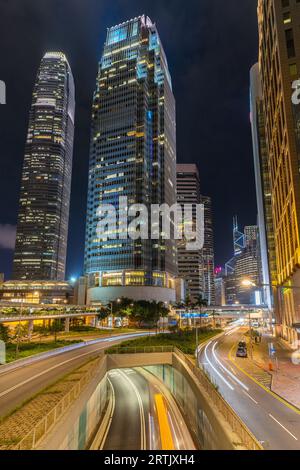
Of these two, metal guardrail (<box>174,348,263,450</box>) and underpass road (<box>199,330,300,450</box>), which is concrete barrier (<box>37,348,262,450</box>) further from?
underpass road (<box>199,330,300,450</box>)

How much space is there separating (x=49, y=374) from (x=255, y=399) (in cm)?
2148

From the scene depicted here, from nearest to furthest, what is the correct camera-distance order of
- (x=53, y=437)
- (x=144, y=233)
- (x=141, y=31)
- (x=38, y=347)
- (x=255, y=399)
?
1. (x=53, y=437)
2. (x=255, y=399)
3. (x=38, y=347)
4. (x=144, y=233)
5. (x=141, y=31)

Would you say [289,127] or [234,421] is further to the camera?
[289,127]

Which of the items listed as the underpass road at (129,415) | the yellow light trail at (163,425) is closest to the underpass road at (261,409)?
the yellow light trail at (163,425)

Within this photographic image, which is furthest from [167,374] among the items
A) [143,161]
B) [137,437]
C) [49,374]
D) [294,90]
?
[143,161]

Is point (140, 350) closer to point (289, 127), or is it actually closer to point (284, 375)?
point (284, 375)

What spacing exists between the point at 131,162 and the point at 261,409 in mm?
152762

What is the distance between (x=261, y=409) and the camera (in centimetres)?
2383

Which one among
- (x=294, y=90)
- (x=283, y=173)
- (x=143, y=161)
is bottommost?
(x=283, y=173)

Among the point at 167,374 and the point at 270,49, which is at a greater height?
the point at 270,49

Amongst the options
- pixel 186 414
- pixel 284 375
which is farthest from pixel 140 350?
pixel 284 375

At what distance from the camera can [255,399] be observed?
2658 cm

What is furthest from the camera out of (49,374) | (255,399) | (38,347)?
(38,347)
